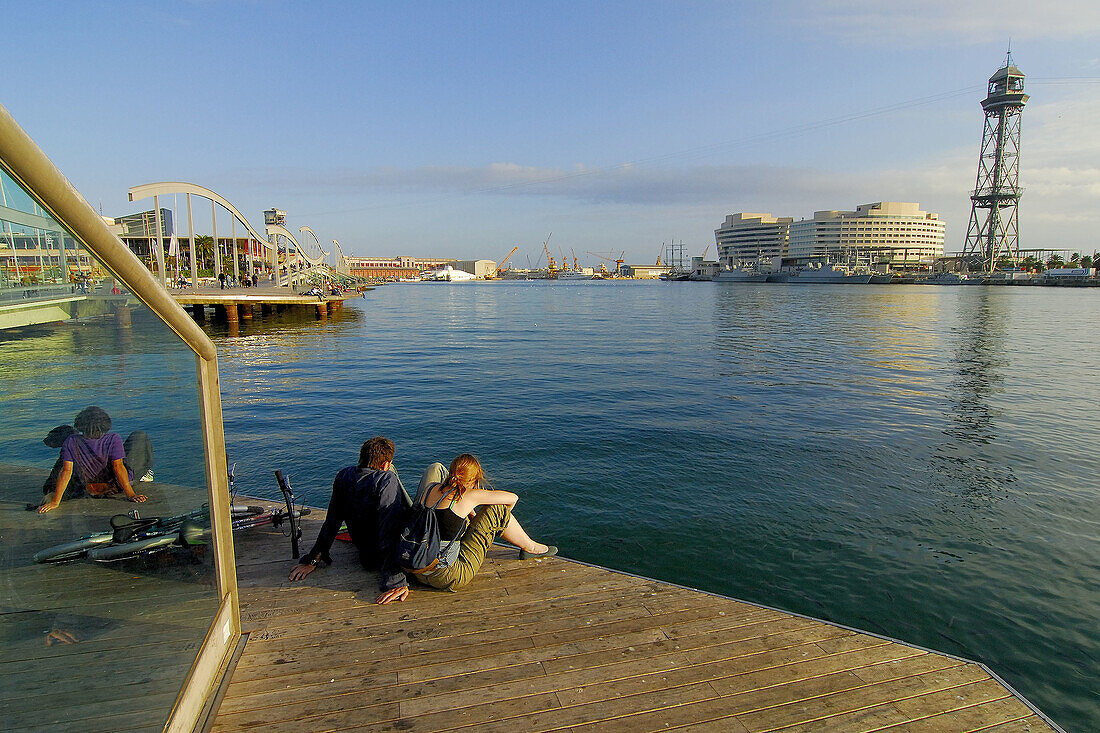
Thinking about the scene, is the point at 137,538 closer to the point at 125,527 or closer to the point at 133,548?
the point at 133,548

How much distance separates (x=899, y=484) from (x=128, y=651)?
1064 centimetres

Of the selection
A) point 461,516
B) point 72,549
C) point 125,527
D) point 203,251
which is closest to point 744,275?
point 203,251

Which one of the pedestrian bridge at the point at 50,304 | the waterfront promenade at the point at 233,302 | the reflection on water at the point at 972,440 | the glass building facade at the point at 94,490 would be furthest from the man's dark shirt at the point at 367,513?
the waterfront promenade at the point at 233,302

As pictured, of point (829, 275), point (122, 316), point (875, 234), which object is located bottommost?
point (122, 316)

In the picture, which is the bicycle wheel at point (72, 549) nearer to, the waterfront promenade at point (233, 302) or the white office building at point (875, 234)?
the waterfront promenade at point (233, 302)

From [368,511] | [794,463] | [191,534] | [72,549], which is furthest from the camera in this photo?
[794,463]

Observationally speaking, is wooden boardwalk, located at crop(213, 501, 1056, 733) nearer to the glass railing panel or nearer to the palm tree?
the glass railing panel

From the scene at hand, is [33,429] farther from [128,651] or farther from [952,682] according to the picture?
[952,682]

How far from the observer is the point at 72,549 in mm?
2270

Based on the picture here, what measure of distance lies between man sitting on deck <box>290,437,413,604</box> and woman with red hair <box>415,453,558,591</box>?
0.83 ft

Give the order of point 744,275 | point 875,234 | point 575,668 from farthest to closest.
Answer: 1. point 875,234
2. point 744,275
3. point 575,668

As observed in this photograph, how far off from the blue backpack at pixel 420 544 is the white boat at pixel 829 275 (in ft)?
475

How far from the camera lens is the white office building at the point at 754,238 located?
184m

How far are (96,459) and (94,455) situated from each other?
4 cm
